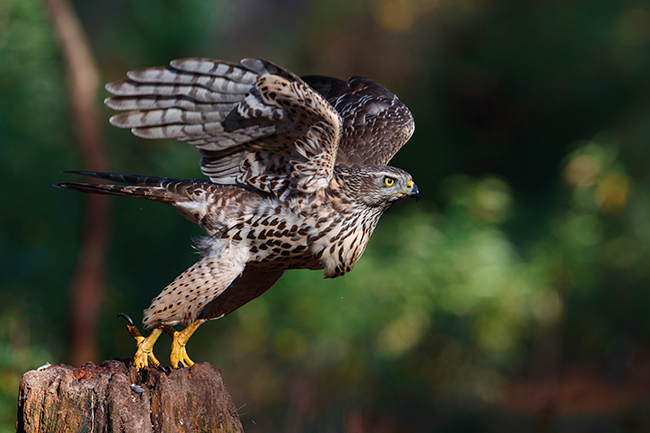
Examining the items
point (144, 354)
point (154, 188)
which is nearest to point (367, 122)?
point (154, 188)

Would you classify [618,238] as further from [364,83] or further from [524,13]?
[364,83]

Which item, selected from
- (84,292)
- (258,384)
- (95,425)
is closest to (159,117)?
(95,425)

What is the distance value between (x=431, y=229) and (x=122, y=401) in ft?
24.0

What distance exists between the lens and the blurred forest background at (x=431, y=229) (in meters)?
8.43

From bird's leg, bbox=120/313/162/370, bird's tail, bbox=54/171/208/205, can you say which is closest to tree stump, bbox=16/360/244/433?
bird's leg, bbox=120/313/162/370

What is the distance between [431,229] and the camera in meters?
9.67

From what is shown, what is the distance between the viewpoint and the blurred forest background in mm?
8430

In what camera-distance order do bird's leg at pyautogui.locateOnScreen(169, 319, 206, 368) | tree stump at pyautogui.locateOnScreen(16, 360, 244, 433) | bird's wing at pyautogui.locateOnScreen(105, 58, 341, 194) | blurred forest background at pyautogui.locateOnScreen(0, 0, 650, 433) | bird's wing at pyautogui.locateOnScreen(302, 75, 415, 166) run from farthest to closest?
blurred forest background at pyautogui.locateOnScreen(0, 0, 650, 433) < bird's wing at pyautogui.locateOnScreen(302, 75, 415, 166) < bird's leg at pyautogui.locateOnScreen(169, 319, 206, 368) < bird's wing at pyautogui.locateOnScreen(105, 58, 341, 194) < tree stump at pyautogui.locateOnScreen(16, 360, 244, 433)

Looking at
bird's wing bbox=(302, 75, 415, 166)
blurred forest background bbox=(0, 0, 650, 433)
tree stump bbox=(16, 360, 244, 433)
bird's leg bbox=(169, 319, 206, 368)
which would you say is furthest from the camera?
blurred forest background bbox=(0, 0, 650, 433)

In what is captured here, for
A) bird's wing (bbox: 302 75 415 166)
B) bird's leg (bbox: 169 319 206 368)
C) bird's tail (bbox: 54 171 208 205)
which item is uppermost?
bird's wing (bbox: 302 75 415 166)

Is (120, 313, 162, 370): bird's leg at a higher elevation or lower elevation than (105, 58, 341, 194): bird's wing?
lower

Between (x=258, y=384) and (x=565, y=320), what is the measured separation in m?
5.36

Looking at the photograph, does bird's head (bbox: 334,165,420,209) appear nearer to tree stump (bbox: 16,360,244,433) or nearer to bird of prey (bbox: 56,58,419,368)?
bird of prey (bbox: 56,58,419,368)

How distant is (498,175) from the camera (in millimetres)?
12883
